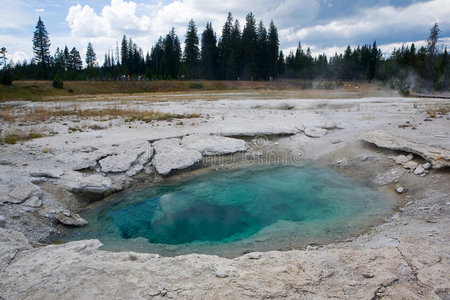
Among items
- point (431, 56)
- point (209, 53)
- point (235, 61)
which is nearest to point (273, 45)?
point (235, 61)

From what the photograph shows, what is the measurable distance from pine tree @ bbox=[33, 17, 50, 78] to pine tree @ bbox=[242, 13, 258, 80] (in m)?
40.8

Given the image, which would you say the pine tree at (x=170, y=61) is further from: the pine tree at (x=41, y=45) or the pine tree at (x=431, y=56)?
the pine tree at (x=431, y=56)

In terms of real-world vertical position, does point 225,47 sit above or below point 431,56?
above

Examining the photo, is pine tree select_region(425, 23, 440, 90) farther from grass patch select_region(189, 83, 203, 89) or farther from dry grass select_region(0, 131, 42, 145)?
dry grass select_region(0, 131, 42, 145)

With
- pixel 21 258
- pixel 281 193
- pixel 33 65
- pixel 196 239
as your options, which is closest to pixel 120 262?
pixel 21 258

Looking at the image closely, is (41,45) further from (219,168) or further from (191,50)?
(219,168)

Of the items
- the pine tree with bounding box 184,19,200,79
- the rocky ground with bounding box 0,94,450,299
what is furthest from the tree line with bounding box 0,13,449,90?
the rocky ground with bounding box 0,94,450,299

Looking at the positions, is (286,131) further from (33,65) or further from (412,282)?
(33,65)

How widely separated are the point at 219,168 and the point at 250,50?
51458 millimetres

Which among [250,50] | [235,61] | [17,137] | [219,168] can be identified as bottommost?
[219,168]

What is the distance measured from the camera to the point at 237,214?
275 inches

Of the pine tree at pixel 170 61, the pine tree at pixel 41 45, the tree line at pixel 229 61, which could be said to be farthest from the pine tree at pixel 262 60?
the pine tree at pixel 41 45

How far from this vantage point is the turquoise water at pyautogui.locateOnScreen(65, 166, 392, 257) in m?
5.63

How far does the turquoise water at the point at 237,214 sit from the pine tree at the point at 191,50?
56.3m
